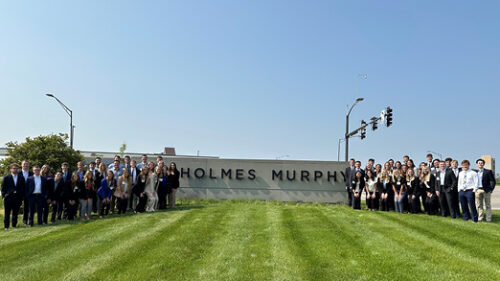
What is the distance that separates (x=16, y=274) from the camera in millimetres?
5871

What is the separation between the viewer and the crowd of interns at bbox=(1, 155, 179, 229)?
10.9 m

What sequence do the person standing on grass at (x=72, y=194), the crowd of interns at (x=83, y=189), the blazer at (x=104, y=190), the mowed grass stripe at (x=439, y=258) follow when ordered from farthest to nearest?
the blazer at (x=104, y=190), the person standing on grass at (x=72, y=194), the crowd of interns at (x=83, y=189), the mowed grass stripe at (x=439, y=258)

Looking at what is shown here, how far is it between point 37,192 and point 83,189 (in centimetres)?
126

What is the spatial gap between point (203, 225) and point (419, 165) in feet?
26.3

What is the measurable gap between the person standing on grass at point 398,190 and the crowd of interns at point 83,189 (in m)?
8.01

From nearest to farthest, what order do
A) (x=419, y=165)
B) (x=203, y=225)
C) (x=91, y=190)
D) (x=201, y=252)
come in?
1. (x=201, y=252)
2. (x=203, y=225)
3. (x=91, y=190)
4. (x=419, y=165)

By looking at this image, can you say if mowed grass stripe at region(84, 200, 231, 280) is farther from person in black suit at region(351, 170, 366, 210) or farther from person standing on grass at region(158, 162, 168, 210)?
person in black suit at region(351, 170, 366, 210)

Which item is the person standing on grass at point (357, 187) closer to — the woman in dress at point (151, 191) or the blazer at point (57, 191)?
the woman in dress at point (151, 191)

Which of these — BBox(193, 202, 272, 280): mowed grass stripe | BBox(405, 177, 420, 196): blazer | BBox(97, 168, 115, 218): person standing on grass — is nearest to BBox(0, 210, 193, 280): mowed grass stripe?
BBox(97, 168, 115, 218): person standing on grass

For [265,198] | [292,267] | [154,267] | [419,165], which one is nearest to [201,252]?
[154,267]

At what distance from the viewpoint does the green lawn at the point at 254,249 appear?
19.0 ft

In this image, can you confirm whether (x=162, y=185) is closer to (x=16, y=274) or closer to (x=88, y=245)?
(x=88, y=245)

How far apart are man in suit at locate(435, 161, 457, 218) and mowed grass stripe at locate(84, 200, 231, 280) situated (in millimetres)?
7368

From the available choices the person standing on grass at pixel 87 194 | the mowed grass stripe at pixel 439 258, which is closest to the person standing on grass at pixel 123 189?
the person standing on grass at pixel 87 194
